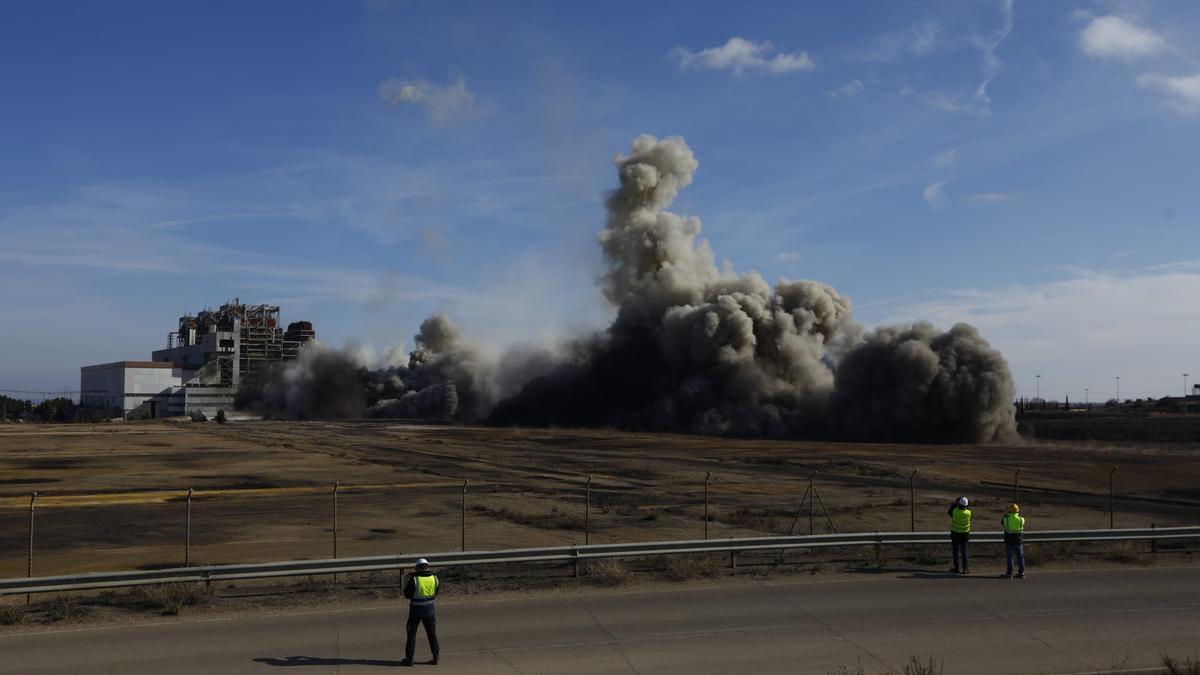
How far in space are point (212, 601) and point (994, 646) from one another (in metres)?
11.5

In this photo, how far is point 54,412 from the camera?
393ft

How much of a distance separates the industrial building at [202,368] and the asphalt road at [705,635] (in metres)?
117

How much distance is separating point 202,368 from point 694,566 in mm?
126402

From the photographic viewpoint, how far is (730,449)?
60844mm

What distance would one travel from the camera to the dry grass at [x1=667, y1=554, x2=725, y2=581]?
58.1 feet

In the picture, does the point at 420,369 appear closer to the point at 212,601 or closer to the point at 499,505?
the point at 499,505

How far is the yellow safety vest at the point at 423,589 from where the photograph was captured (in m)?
12.0

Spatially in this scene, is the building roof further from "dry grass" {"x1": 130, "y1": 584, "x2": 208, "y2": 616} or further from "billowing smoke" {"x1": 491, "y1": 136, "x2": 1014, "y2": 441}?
"dry grass" {"x1": 130, "y1": 584, "x2": 208, "y2": 616}

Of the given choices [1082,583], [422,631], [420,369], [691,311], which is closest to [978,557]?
[1082,583]

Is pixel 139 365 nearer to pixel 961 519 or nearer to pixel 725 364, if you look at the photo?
pixel 725 364

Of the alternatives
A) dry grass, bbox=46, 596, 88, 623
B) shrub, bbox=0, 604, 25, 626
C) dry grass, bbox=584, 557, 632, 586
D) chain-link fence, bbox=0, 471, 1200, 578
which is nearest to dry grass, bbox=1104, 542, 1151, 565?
chain-link fence, bbox=0, 471, 1200, 578

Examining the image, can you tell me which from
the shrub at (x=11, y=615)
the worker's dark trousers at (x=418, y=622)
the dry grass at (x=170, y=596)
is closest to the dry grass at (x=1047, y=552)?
the worker's dark trousers at (x=418, y=622)

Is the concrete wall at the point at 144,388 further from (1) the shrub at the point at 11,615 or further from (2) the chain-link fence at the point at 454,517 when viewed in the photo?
(1) the shrub at the point at 11,615

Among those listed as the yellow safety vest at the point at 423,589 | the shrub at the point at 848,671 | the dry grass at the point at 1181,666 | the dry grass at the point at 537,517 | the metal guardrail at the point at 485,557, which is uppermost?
the yellow safety vest at the point at 423,589
